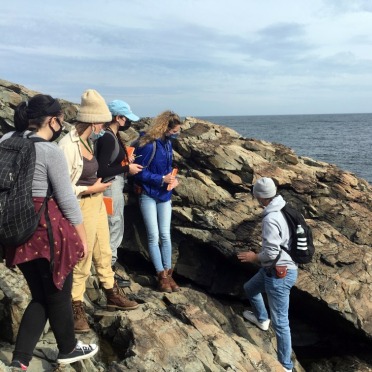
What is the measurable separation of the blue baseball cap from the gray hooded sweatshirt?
2.97 m

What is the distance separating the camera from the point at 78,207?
4.54 meters

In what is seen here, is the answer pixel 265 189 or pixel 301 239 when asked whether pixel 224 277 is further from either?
pixel 265 189

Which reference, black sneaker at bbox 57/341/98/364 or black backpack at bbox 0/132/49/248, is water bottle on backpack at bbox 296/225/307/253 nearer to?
black sneaker at bbox 57/341/98/364

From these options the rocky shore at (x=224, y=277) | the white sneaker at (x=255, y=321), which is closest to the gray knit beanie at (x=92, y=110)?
the rocky shore at (x=224, y=277)

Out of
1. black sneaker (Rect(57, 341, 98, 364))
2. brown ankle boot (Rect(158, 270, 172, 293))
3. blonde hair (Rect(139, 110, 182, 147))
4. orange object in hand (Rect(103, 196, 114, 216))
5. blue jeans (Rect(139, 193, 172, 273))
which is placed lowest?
brown ankle boot (Rect(158, 270, 172, 293))

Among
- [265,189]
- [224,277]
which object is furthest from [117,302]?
[224,277]

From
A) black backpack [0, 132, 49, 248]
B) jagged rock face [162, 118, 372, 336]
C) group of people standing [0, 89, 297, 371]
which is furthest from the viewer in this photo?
jagged rock face [162, 118, 372, 336]

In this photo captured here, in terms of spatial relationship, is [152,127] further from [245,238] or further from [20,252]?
[20,252]

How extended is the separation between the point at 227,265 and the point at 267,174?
2.76 meters

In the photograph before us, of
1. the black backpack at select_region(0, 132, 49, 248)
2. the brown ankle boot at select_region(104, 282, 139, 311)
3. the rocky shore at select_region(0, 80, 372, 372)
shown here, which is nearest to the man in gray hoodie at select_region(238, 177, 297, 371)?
the rocky shore at select_region(0, 80, 372, 372)

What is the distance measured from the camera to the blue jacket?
8023 millimetres

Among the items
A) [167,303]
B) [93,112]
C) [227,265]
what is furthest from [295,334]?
[93,112]

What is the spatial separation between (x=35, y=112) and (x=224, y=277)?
272 inches

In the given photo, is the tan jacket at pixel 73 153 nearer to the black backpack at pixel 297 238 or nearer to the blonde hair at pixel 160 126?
the blonde hair at pixel 160 126
